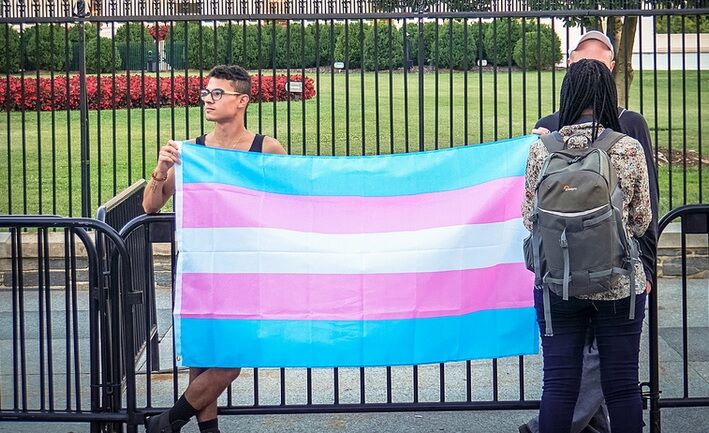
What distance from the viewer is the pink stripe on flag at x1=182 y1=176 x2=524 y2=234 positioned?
5809 mm

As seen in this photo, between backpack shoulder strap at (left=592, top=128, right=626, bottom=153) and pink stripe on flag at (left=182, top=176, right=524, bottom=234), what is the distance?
0.86m

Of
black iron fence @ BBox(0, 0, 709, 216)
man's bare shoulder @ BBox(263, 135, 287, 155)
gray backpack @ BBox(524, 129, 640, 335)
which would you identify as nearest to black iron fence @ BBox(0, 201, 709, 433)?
man's bare shoulder @ BBox(263, 135, 287, 155)

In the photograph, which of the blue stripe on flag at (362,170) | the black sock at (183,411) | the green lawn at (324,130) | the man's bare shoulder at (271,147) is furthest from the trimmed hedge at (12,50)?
the black sock at (183,411)

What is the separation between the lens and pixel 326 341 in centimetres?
586

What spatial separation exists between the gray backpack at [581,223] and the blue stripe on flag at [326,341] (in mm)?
1028

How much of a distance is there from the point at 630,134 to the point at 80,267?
6529 mm

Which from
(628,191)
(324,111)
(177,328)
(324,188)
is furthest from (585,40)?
(324,111)

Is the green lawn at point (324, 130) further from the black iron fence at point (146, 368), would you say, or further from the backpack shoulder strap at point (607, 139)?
the backpack shoulder strap at point (607, 139)

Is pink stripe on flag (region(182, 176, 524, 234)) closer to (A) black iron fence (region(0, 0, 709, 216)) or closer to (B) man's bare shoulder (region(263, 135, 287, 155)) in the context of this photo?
(B) man's bare shoulder (region(263, 135, 287, 155))

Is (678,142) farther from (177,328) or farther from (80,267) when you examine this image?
(177,328)

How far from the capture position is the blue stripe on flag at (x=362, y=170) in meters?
5.81

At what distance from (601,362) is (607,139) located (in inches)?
36.5

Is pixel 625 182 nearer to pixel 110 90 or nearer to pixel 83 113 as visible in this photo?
pixel 83 113

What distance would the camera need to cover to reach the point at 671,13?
9.15 metres
